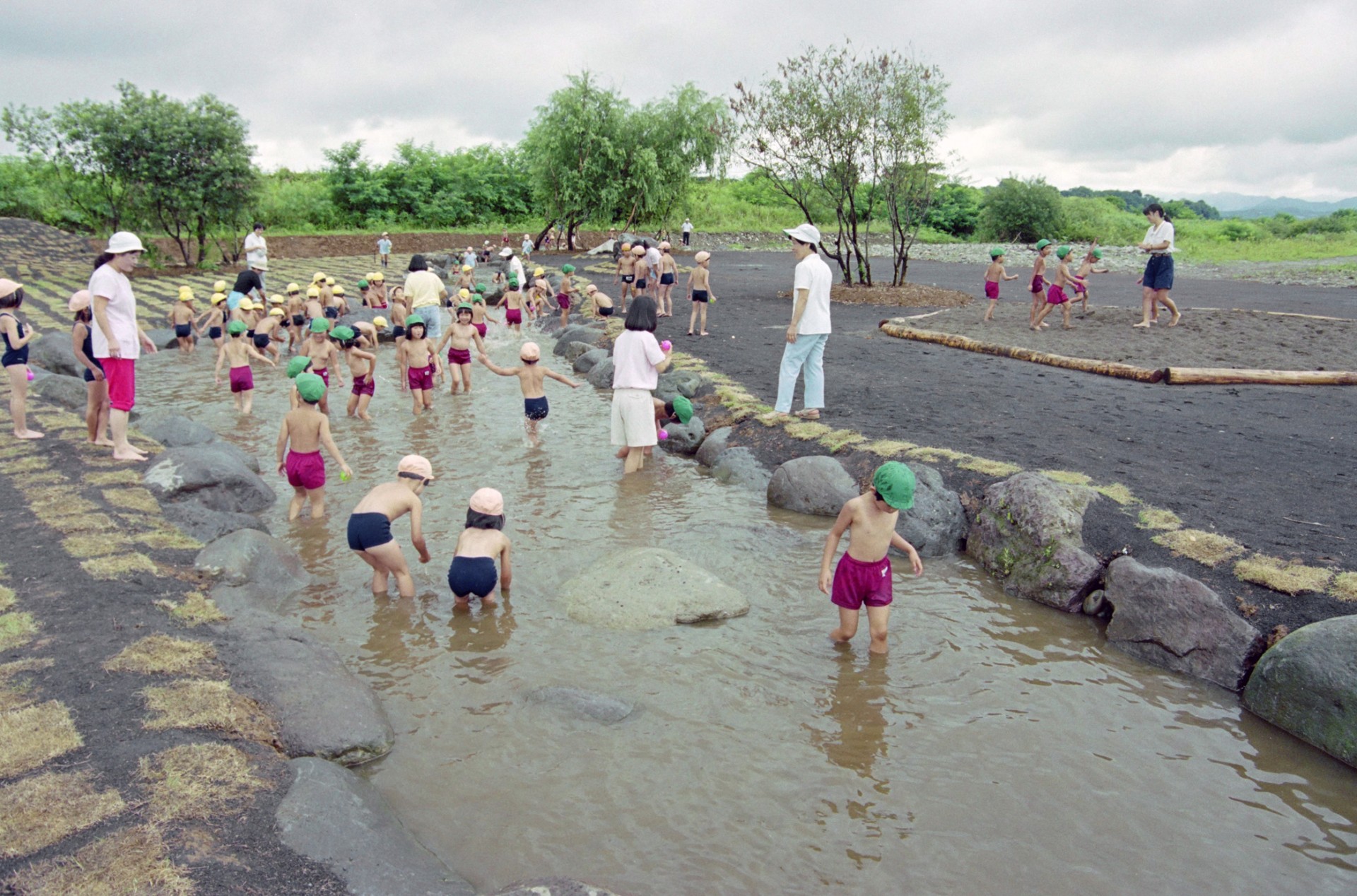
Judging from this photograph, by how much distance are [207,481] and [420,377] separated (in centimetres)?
435

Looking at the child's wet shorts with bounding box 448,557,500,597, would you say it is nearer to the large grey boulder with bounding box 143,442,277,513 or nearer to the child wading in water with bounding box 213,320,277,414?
the large grey boulder with bounding box 143,442,277,513

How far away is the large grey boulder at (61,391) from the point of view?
10688 mm

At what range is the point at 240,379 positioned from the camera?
11.5 meters

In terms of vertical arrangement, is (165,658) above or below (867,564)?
below

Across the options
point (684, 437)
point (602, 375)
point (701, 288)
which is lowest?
point (684, 437)

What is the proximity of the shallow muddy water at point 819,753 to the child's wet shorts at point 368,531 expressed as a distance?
499 millimetres

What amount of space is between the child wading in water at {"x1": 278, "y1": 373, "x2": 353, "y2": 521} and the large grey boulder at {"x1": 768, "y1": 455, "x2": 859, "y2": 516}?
3.99 meters

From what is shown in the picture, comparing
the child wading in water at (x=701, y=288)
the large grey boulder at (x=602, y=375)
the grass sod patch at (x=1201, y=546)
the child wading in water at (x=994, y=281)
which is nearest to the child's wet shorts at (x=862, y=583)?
the grass sod patch at (x=1201, y=546)

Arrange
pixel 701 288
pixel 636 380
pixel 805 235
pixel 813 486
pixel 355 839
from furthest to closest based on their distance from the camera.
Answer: pixel 701 288, pixel 805 235, pixel 636 380, pixel 813 486, pixel 355 839

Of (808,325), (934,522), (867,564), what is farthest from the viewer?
(808,325)

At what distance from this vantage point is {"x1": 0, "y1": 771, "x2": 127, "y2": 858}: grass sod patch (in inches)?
126

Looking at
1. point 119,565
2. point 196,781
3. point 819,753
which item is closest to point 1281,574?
point 819,753

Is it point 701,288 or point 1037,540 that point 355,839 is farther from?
point 701,288

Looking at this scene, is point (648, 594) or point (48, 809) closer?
point (48, 809)
